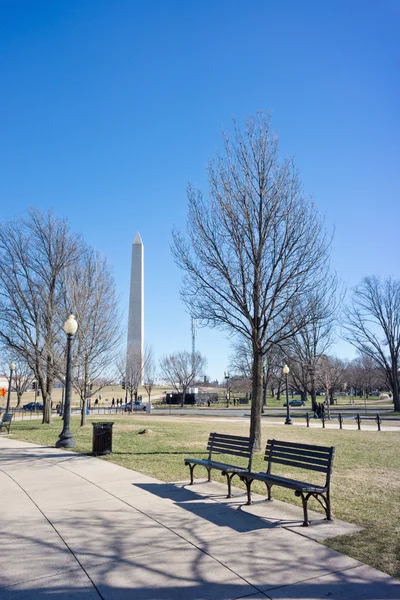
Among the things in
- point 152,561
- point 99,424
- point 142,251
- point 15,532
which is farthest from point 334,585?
point 142,251

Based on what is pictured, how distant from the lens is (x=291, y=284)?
43.0 ft

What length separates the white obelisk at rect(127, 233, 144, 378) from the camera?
61.7 metres

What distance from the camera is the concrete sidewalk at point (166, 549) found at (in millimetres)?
3928

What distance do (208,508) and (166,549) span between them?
71.4 inches

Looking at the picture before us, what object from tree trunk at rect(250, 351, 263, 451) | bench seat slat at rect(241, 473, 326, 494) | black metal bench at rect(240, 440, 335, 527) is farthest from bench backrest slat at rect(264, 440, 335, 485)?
tree trunk at rect(250, 351, 263, 451)

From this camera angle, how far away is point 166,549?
4.87 metres

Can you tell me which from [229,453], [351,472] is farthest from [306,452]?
[351,472]

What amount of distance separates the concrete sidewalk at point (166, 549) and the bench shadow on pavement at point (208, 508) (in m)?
0.02

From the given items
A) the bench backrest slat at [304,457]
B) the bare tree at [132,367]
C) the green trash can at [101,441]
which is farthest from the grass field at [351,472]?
the bare tree at [132,367]

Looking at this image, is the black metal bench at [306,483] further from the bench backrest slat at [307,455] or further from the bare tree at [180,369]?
the bare tree at [180,369]

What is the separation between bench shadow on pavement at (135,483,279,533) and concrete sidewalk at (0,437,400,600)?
0.02 metres

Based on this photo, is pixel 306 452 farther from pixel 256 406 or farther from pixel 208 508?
pixel 256 406

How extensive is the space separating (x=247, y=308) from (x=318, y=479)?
5.32m

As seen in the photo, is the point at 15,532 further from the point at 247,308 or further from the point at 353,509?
the point at 247,308
